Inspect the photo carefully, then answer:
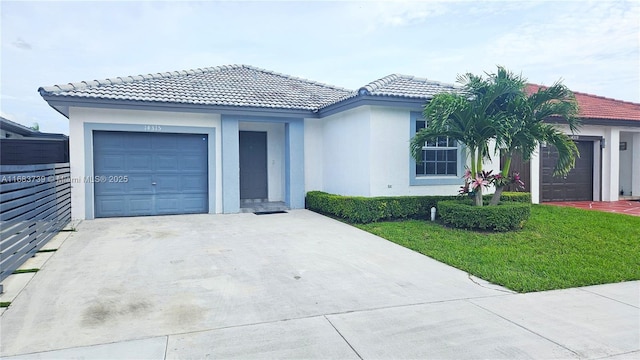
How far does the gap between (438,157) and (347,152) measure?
2749 mm

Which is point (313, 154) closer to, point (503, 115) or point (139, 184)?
point (139, 184)

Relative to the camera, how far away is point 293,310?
4.28 meters

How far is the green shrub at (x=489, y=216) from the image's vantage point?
855 cm

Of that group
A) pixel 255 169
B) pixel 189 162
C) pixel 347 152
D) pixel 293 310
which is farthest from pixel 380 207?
pixel 293 310

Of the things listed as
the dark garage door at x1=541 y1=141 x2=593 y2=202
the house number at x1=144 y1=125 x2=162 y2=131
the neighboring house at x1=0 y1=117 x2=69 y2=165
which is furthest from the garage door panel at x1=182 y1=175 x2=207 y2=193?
the dark garage door at x1=541 y1=141 x2=593 y2=202

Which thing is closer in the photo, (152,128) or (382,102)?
(382,102)

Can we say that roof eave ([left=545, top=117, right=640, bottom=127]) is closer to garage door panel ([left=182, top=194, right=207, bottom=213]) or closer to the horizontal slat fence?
garage door panel ([left=182, top=194, right=207, bottom=213])

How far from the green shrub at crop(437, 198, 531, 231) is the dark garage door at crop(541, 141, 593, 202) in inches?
248

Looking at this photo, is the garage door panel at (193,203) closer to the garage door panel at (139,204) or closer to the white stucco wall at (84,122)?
the garage door panel at (139,204)

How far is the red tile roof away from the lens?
1453 centimetres

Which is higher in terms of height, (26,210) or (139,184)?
(139,184)

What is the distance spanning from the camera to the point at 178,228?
9414 millimetres

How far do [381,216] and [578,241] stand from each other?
14.2 ft

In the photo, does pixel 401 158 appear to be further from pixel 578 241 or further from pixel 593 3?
pixel 593 3
